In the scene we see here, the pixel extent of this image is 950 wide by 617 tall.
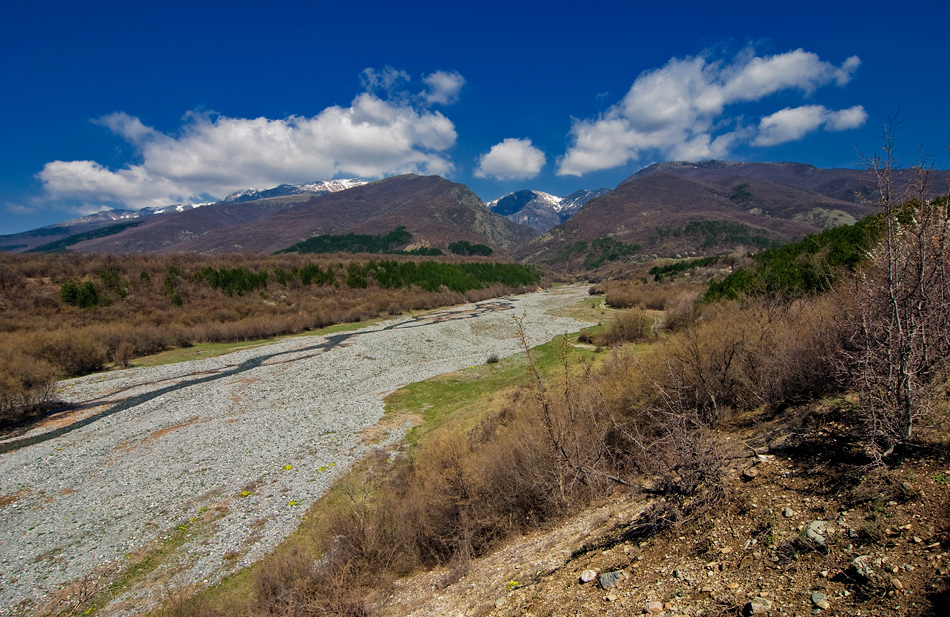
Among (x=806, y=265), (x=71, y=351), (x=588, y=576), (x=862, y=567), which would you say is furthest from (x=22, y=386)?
(x=806, y=265)

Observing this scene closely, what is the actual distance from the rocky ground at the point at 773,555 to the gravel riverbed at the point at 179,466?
7.50 m

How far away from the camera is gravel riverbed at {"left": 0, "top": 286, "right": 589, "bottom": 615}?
10495 millimetres

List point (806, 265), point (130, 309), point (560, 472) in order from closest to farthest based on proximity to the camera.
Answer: point (560, 472) < point (806, 265) < point (130, 309)

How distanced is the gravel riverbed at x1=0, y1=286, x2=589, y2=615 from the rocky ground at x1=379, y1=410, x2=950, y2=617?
750 centimetres

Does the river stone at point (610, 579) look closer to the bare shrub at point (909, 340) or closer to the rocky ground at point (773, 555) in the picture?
the rocky ground at point (773, 555)

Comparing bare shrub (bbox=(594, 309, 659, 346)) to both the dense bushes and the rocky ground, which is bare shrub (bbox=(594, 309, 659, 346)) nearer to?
the dense bushes

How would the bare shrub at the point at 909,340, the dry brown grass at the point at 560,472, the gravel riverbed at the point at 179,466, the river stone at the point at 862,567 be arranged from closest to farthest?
1. the river stone at the point at 862,567
2. the bare shrub at the point at 909,340
3. the dry brown grass at the point at 560,472
4. the gravel riverbed at the point at 179,466

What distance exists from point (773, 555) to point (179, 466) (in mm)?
19315

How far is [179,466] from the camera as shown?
15.7 m

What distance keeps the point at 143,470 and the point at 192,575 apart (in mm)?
8534

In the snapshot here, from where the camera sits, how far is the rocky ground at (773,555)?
3369 mm

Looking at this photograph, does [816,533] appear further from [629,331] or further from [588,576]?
[629,331]

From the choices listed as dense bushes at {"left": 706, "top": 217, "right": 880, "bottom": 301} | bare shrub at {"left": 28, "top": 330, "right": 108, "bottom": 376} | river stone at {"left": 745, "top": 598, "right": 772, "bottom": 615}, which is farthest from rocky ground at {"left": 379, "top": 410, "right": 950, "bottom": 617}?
bare shrub at {"left": 28, "top": 330, "right": 108, "bottom": 376}

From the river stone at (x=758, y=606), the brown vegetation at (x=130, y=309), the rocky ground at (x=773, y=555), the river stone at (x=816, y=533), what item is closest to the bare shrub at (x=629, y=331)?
the rocky ground at (x=773, y=555)
